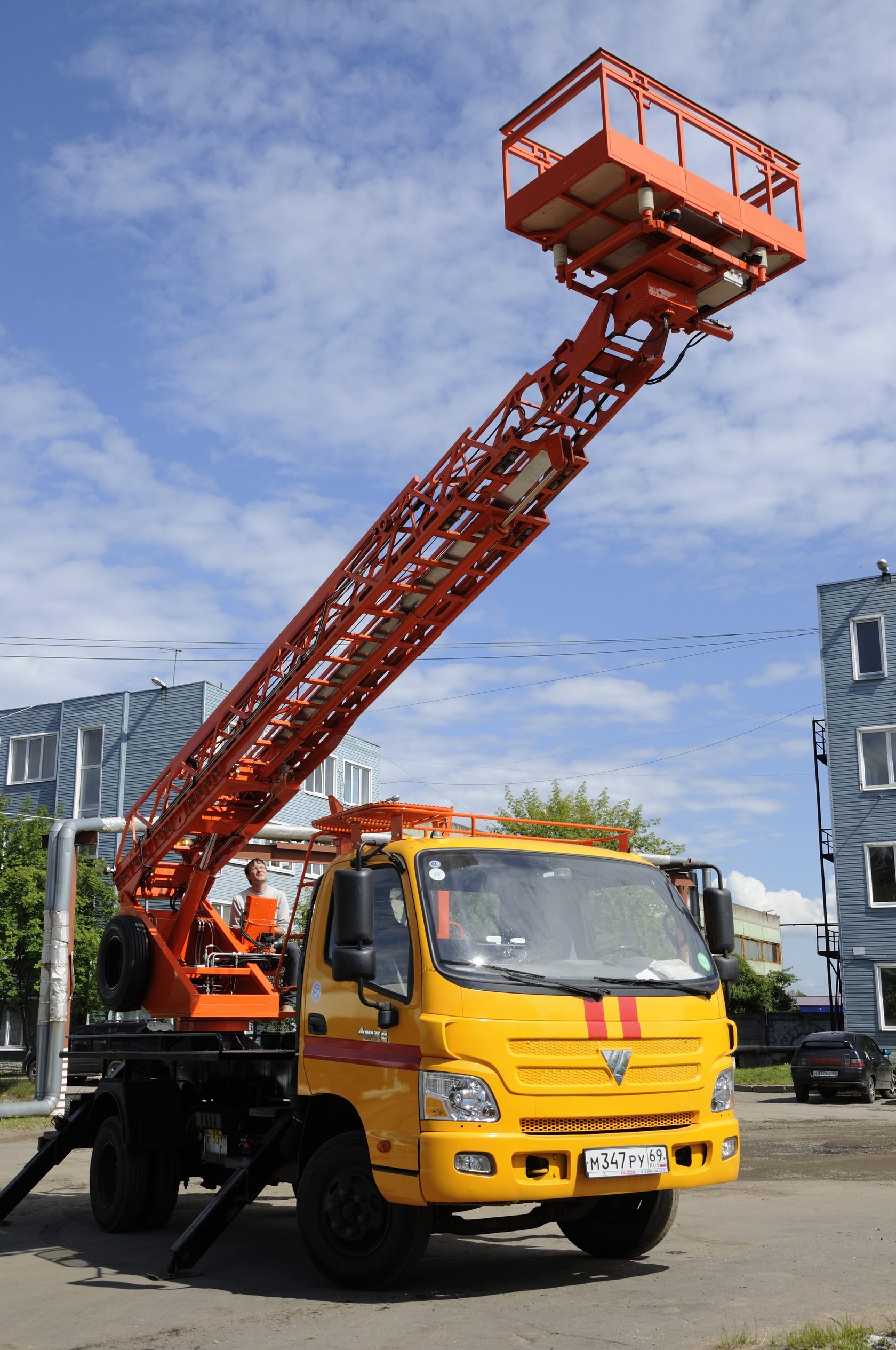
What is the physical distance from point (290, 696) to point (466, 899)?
3453 mm

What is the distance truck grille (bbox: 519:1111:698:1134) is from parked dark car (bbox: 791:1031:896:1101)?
1813cm

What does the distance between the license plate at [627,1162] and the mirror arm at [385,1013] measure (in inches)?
47.1

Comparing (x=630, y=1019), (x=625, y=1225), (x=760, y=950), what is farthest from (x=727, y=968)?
(x=760, y=950)

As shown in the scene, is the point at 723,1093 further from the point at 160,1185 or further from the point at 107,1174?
the point at 107,1174

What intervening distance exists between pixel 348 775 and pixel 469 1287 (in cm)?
3001

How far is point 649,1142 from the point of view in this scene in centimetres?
698

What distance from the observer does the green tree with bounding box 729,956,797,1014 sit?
45812 mm

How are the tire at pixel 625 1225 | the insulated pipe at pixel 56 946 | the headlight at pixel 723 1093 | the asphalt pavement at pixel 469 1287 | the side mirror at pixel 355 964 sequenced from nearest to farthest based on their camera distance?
1. the asphalt pavement at pixel 469 1287
2. the side mirror at pixel 355 964
3. the headlight at pixel 723 1093
4. the tire at pixel 625 1225
5. the insulated pipe at pixel 56 946

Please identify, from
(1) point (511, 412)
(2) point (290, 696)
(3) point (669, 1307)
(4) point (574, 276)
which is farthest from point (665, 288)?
(3) point (669, 1307)

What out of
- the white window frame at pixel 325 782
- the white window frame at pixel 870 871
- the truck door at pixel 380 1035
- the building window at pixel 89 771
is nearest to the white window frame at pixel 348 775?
the white window frame at pixel 325 782

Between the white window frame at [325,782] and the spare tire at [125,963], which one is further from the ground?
the white window frame at [325,782]

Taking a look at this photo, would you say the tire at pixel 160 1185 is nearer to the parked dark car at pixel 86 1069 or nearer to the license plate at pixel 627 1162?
the parked dark car at pixel 86 1069

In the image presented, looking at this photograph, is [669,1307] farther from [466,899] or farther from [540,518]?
[540,518]

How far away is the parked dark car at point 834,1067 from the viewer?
78.7ft
